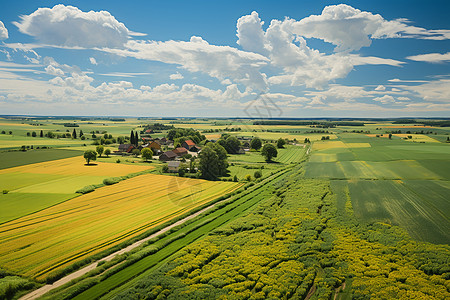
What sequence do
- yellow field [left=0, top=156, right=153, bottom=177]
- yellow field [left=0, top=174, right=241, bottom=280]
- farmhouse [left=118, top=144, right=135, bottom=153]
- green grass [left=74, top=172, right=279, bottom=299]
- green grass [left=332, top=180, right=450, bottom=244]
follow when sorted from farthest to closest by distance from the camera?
farmhouse [left=118, top=144, right=135, bottom=153], yellow field [left=0, top=156, right=153, bottom=177], green grass [left=332, top=180, right=450, bottom=244], yellow field [left=0, top=174, right=241, bottom=280], green grass [left=74, top=172, right=279, bottom=299]

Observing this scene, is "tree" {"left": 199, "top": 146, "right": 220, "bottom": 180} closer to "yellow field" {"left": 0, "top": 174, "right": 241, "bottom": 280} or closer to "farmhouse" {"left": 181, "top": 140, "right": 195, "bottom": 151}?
"yellow field" {"left": 0, "top": 174, "right": 241, "bottom": 280}

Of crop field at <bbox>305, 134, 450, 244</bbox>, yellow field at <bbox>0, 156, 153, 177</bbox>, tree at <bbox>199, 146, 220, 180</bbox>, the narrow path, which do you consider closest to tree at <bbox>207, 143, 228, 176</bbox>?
tree at <bbox>199, 146, 220, 180</bbox>

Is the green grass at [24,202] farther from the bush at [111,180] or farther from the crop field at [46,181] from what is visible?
the bush at [111,180]

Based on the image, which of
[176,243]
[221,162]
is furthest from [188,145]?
[176,243]

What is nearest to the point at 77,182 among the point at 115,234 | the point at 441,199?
the point at 115,234

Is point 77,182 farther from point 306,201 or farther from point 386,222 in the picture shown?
point 386,222

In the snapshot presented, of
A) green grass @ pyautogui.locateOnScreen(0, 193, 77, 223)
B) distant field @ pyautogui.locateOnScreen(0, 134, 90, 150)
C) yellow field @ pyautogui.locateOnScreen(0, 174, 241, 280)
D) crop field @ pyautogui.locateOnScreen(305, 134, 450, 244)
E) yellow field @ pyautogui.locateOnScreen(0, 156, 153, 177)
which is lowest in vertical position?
yellow field @ pyautogui.locateOnScreen(0, 174, 241, 280)

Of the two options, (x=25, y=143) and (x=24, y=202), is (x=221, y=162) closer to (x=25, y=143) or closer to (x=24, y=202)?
(x=24, y=202)
